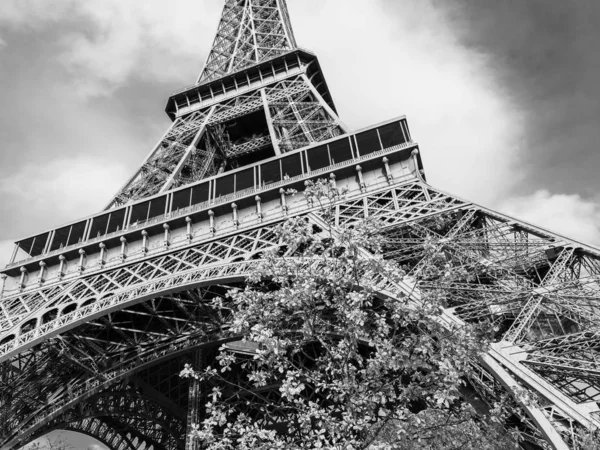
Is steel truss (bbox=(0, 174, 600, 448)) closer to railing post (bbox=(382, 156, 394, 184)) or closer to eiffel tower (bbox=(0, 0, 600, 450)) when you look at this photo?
eiffel tower (bbox=(0, 0, 600, 450))

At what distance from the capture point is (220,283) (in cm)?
1598

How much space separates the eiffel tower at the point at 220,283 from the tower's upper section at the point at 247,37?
392 inches

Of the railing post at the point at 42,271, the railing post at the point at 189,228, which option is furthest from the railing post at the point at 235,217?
the railing post at the point at 42,271

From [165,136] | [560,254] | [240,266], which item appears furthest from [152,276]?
[165,136]

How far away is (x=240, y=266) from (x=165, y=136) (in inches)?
741

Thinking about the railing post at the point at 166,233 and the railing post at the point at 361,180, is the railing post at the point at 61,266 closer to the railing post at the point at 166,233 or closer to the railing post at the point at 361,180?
the railing post at the point at 166,233

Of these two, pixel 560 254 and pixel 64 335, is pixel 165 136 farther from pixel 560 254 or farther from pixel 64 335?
pixel 560 254

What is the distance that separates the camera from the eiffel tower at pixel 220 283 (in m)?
10.5

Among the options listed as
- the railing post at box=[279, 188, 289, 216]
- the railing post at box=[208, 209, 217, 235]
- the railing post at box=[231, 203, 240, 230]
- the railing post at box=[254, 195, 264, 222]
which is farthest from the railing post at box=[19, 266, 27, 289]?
the railing post at box=[279, 188, 289, 216]

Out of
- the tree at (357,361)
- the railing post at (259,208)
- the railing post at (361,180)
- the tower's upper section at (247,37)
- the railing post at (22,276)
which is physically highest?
the tower's upper section at (247,37)

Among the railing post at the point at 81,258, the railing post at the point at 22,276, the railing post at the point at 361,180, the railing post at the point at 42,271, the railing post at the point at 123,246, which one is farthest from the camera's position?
the railing post at the point at 22,276

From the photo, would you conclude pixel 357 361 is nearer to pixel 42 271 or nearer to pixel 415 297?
pixel 415 297

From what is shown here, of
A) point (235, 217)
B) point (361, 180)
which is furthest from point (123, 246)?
point (361, 180)

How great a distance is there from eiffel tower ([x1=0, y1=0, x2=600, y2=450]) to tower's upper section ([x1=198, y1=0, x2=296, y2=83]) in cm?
994
